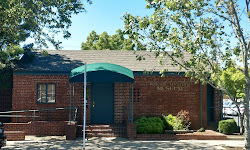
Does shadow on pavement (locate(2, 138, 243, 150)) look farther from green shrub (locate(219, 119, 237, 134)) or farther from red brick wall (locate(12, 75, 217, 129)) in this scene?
red brick wall (locate(12, 75, 217, 129))

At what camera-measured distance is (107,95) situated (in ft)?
52.1

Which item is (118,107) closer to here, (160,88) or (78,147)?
(160,88)

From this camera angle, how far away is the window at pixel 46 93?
617 inches

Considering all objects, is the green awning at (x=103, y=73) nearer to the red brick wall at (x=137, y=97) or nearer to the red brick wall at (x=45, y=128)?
the red brick wall at (x=137, y=97)

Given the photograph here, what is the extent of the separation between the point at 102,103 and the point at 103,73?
2868 millimetres

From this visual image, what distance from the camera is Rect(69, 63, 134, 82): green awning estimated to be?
1275 cm

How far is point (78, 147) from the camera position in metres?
11.1

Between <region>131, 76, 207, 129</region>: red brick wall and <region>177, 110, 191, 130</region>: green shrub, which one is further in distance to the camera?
<region>131, 76, 207, 129</region>: red brick wall

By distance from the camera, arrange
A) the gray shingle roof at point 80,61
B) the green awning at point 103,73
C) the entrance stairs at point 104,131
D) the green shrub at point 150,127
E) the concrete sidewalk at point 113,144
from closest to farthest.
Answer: the concrete sidewalk at point 113,144, the green awning at point 103,73, the green shrub at point 150,127, the entrance stairs at point 104,131, the gray shingle roof at point 80,61

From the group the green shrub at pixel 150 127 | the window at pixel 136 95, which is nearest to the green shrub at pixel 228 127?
the green shrub at pixel 150 127

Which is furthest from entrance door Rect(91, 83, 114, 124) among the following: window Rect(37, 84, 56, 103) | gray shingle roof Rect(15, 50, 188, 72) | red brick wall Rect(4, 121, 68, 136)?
window Rect(37, 84, 56, 103)

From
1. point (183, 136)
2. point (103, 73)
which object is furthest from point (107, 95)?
point (183, 136)

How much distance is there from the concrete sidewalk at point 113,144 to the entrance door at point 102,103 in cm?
262

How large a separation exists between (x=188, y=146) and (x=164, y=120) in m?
3.08
